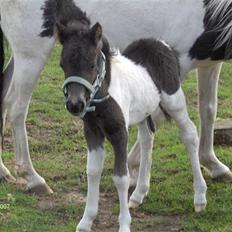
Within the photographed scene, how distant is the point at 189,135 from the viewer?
200 inches

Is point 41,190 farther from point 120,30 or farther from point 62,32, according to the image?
point 62,32

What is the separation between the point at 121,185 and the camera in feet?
14.5

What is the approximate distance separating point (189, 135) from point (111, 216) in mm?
816

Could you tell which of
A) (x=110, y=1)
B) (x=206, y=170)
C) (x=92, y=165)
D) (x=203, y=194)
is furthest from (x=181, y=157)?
(x=92, y=165)

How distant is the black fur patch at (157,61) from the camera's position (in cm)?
491

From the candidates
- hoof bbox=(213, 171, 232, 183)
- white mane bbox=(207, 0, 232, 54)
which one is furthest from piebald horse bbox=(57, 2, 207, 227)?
hoof bbox=(213, 171, 232, 183)

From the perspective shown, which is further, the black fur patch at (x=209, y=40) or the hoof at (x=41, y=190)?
the hoof at (x=41, y=190)

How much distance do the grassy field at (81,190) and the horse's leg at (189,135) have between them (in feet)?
0.37

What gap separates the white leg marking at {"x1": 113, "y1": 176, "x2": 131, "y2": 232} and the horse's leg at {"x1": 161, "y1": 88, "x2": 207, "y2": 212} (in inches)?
31.4

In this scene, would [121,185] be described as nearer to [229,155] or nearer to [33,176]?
[33,176]

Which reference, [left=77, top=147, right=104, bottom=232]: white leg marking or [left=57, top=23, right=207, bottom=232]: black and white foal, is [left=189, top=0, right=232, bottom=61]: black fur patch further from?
[left=77, top=147, right=104, bottom=232]: white leg marking

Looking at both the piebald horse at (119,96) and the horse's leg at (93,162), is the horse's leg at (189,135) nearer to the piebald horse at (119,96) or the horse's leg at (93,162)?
the piebald horse at (119,96)

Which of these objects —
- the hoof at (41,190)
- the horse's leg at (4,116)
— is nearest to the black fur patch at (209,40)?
the hoof at (41,190)

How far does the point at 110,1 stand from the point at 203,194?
1678 millimetres
